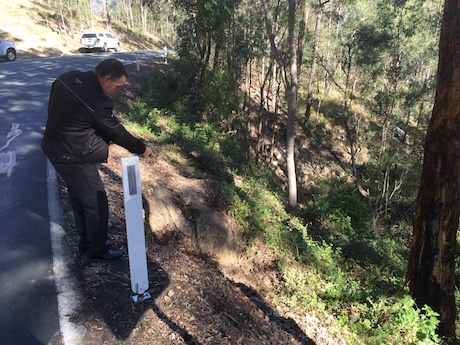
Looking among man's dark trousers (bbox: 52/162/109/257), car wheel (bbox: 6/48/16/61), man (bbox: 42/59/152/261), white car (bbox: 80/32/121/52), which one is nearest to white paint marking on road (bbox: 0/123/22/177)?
man's dark trousers (bbox: 52/162/109/257)

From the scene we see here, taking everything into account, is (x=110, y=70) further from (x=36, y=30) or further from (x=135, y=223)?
(x=36, y=30)

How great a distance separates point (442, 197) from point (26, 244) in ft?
19.7

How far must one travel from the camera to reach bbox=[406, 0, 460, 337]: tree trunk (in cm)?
504

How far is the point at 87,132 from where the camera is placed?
116 inches

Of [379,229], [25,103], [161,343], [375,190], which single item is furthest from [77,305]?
[375,190]

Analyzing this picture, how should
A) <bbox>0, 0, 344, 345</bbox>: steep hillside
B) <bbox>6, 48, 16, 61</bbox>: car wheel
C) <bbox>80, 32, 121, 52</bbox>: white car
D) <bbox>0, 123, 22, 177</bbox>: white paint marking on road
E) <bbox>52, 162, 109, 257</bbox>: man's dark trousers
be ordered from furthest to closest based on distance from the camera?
<bbox>80, 32, 121, 52</bbox>: white car → <bbox>6, 48, 16, 61</bbox>: car wheel → <bbox>0, 123, 22, 177</bbox>: white paint marking on road → <bbox>52, 162, 109, 257</bbox>: man's dark trousers → <bbox>0, 0, 344, 345</bbox>: steep hillside

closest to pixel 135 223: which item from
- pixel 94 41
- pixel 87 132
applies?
pixel 87 132

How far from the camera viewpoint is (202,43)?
15672 millimetres

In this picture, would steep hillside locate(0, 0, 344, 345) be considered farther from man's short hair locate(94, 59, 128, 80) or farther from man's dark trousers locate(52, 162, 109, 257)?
man's short hair locate(94, 59, 128, 80)

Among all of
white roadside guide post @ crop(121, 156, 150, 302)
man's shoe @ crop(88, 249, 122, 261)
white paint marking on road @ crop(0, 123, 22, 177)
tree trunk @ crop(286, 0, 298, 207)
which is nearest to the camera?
white roadside guide post @ crop(121, 156, 150, 302)

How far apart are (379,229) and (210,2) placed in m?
11.1

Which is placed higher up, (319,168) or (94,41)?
(94,41)

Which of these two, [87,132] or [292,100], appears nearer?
[87,132]

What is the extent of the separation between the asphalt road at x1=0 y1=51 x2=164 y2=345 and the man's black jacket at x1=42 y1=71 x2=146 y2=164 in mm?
1215
